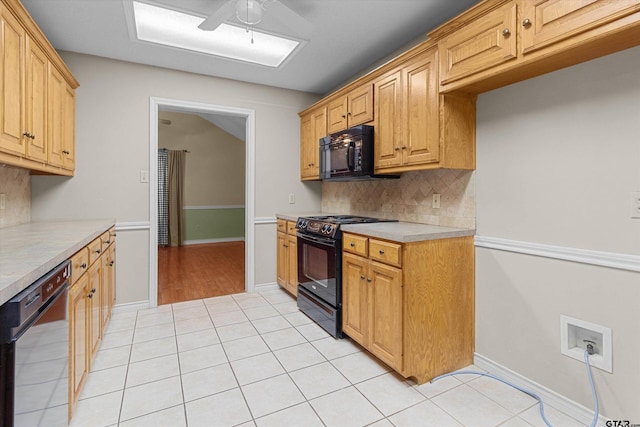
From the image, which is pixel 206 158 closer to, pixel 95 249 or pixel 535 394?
pixel 95 249

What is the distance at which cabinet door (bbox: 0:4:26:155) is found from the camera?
5.38ft

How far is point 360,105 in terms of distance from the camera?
9.39 ft

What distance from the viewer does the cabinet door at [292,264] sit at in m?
3.37

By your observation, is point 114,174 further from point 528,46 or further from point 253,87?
point 528,46

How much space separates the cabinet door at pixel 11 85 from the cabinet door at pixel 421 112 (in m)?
2.35

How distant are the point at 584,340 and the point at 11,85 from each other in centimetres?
332

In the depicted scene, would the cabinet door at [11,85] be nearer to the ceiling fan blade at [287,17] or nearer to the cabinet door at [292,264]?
the ceiling fan blade at [287,17]

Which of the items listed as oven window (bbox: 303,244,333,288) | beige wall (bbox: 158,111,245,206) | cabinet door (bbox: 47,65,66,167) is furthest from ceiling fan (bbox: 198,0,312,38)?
beige wall (bbox: 158,111,245,206)

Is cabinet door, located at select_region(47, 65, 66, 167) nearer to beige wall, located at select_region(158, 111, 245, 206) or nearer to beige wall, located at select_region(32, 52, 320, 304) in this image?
Answer: beige wall, located at select_region(32, 52, 320, 304)

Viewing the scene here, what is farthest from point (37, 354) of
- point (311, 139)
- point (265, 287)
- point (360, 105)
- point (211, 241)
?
point (211, 241)

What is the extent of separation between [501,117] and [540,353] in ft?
4.63

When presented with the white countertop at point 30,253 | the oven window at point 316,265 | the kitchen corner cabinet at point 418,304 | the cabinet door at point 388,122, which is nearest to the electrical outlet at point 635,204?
the kitchen corner cabinet at point 418,304

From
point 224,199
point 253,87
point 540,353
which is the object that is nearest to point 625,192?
point 540,353

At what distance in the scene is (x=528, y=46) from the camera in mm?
1553
